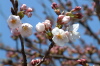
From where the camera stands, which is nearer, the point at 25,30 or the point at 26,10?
the point at 25,30

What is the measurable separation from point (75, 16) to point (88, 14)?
4.21m

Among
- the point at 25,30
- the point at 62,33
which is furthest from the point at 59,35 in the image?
the point at 25,30

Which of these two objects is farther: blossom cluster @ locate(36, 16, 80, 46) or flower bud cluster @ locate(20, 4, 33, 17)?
flower bud cluster @ locate(20, 4, 33, 17)

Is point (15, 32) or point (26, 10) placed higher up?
point (26, 10)

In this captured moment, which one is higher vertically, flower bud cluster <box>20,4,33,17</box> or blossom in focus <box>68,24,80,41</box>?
flower bud cluster <box>20,4,33,17</box>

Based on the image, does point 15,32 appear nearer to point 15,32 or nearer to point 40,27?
point 15,32

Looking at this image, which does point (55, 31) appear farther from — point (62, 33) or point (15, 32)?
point (15, 32)

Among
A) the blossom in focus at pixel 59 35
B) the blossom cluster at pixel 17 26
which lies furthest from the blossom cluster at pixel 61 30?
the blossom cluster at pixel 17 26

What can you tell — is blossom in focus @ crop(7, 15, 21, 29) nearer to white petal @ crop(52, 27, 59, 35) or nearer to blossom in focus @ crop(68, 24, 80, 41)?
white petal @ crop(52, 27, 59, 35)

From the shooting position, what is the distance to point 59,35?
1.59 meters

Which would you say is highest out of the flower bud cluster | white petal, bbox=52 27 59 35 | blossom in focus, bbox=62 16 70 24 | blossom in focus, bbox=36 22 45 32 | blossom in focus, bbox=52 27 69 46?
the flower bud cluster

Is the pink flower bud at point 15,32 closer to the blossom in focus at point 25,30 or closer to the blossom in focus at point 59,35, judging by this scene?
the blossom in focus at point 25,30

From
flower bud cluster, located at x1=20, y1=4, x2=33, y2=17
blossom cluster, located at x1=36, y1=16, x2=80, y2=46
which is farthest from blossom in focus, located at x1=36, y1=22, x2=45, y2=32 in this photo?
flower bud cluster, located at x1=20, y1=4, x2=33, y2=17

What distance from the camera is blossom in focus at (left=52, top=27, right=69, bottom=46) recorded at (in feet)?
4.86
